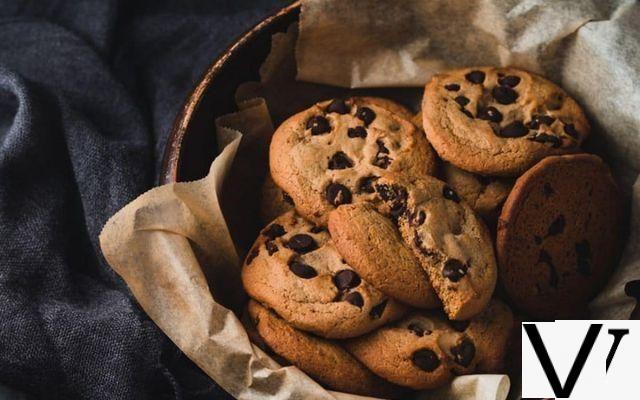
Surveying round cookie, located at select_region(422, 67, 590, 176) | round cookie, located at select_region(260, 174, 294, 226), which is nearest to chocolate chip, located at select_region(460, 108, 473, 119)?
round cookie, located at select_region(422, 67, 590, 176)

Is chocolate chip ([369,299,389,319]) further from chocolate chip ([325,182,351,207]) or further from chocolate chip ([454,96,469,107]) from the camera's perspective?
chocolate chip ([454,96,469,107])

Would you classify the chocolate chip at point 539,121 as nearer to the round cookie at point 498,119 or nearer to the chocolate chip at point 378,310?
the round cookie at point 498,119

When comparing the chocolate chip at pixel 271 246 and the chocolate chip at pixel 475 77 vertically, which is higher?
the chocolate chip at pixel 475 77

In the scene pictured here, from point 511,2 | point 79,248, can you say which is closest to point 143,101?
point 79,248

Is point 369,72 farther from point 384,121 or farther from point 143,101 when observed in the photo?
point 143,101

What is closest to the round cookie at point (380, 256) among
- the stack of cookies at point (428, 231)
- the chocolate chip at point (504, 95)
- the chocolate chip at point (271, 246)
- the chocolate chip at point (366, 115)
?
the stack of cookies at point (428, 231)

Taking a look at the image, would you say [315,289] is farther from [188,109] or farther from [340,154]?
[188,109]

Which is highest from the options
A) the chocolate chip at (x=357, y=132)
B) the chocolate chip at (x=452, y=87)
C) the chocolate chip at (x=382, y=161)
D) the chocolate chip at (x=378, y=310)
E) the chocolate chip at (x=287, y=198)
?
the chocolate chip at (x=452, y=87)
